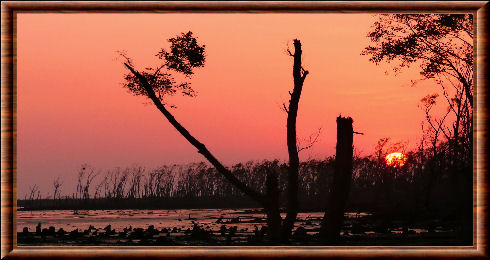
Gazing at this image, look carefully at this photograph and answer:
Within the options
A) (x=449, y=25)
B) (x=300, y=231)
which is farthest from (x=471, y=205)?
(x=449, y=25)

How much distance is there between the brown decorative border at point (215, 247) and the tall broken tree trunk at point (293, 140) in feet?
25.9

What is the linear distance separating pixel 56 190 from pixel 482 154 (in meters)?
122

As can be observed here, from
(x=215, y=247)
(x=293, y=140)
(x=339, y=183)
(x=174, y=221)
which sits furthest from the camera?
(x=174, y=221)

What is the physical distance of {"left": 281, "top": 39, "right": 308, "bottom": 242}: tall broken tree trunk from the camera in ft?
61.6

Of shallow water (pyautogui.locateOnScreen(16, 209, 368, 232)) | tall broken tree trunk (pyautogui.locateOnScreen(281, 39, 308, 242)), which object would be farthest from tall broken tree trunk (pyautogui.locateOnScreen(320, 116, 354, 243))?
shallow water (pyautogui.locateOnScreen(16, 209, 368, 232))

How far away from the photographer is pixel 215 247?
32.6 feet

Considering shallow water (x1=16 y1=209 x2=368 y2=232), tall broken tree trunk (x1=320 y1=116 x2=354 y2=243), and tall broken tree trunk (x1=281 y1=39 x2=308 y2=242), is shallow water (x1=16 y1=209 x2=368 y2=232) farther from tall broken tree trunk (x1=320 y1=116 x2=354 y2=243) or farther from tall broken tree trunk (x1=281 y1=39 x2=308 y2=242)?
tall broken tree trunk (x1=320 y1=116 x2=354 y2=243)

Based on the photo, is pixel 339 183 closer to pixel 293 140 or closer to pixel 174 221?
pixel 293 140

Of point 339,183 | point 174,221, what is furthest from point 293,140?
point 174,221

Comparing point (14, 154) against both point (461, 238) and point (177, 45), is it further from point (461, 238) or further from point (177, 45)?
point (177, 45)

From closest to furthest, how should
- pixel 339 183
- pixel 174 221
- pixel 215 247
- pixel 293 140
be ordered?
pixel 215 247, pixel 339 183, pixel 293 140, pixel 174 221

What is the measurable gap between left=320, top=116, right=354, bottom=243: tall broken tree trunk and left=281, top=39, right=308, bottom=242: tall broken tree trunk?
123 centimetres

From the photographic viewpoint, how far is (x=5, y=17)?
10727 millimetres

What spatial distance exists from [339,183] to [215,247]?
8.75m
